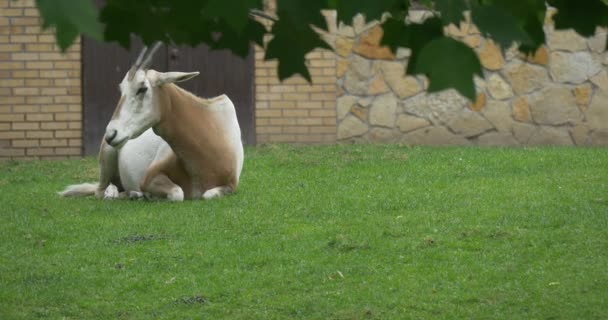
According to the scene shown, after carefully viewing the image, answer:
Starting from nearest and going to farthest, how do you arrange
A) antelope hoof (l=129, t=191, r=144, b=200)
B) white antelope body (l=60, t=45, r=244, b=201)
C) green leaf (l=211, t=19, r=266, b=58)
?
green leaf (l=211, t=19, r=266, b=58) < white antelope body (l=60, t=45, r=244, b=201) < antelope hoof (l=129, t=191, r=144, b=200)

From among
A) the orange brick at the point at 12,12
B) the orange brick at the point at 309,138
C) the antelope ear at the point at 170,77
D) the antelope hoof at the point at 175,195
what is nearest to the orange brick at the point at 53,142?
the orange brick at the point at 12,12

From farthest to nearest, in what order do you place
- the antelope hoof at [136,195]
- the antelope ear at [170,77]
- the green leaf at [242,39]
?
the antelope hoof at [136,195] < the antelope ear at [170,77] < the green leaf at [242,39]

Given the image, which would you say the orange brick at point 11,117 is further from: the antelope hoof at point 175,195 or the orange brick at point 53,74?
the antelope hoof at point 175,195

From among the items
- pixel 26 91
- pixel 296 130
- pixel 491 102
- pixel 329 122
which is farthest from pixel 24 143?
pixel 491 102

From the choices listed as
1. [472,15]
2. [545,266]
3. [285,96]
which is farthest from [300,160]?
[472,15]

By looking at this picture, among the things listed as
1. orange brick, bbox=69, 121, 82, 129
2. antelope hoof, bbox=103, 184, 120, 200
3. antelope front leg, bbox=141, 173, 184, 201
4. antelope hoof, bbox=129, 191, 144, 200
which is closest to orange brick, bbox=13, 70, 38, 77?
orange brick, bbox=69, 121, 82, 129

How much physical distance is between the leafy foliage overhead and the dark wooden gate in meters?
10.1

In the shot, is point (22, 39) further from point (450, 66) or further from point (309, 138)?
point (450, 66)

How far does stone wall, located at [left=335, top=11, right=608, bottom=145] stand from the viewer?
13.2 m

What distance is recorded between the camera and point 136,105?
28.9 feet

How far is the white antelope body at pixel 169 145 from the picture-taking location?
348 inches

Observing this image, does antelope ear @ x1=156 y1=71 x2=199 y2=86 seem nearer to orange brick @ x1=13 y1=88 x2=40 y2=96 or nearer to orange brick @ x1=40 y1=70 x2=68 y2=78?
orange brick @ x1=40 y1=70 x2=68 y2=78

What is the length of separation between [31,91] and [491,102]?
531 cm

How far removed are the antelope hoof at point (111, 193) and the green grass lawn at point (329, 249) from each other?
0.92 feet
